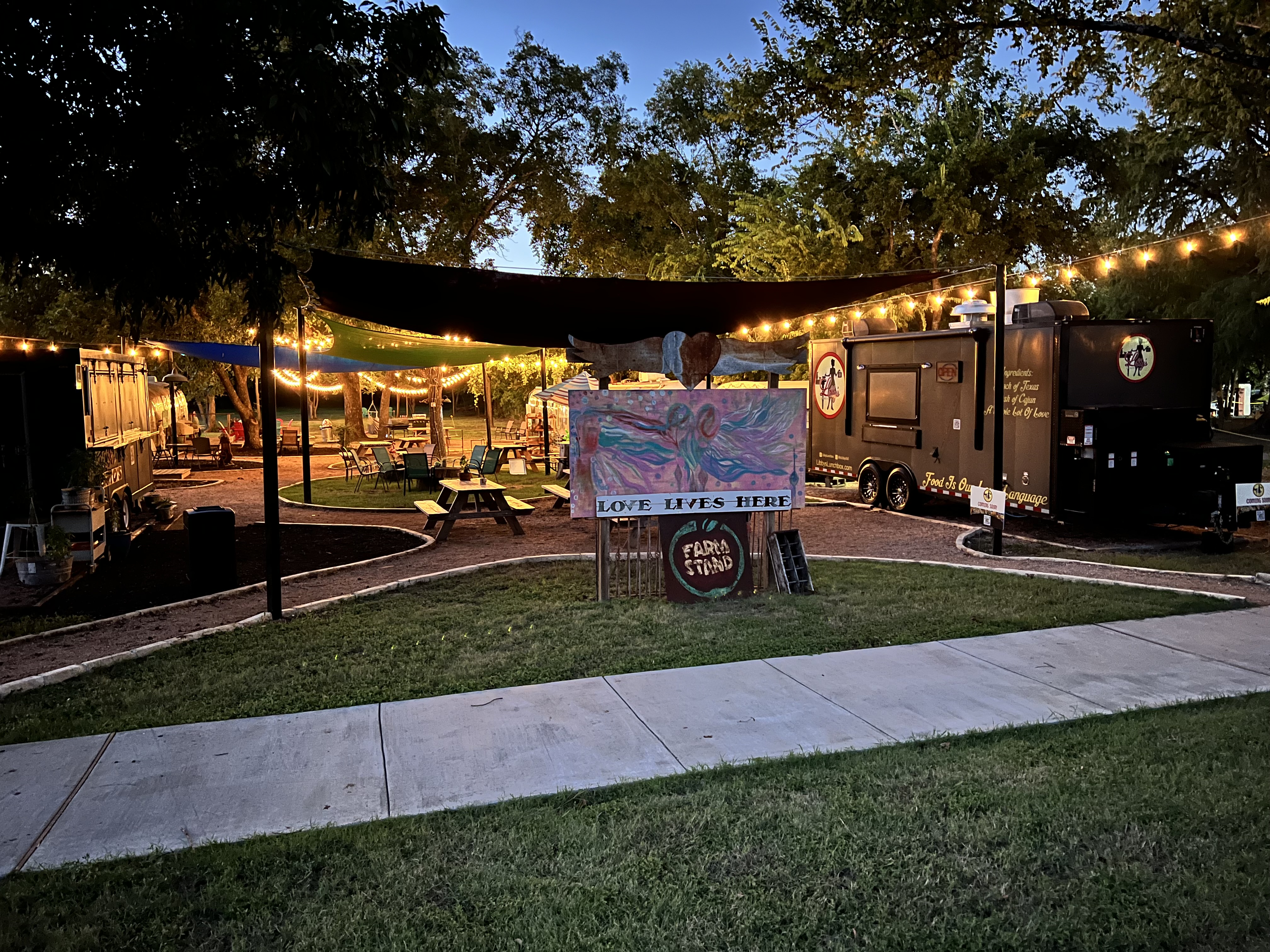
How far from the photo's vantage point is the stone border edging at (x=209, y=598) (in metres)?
7.64

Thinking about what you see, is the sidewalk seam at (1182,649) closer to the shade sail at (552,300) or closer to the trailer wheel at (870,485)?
the shade sail at (552,300)

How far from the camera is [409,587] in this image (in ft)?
30.3

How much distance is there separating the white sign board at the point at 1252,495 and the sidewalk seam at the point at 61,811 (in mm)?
10996

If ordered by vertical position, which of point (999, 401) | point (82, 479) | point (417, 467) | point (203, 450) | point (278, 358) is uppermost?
point (278, 358)

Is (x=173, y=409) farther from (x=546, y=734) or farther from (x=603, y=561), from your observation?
(x=546, y=734)

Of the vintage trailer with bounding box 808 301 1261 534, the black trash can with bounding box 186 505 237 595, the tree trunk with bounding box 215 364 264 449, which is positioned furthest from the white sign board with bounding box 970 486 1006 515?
the tree trunk with bounding box 215 364 264 449

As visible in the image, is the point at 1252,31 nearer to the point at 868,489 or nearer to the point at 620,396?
the point at 868,489

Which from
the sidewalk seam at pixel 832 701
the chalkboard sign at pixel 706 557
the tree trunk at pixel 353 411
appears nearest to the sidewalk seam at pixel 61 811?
the sidewalk seam at pixel 832 701

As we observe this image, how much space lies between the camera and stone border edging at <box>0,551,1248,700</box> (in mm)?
6324

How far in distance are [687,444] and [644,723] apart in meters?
3.76

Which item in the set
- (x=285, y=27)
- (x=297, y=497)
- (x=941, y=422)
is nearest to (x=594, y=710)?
(x=285, y=27)

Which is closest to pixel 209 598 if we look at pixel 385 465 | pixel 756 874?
pixel 756 874

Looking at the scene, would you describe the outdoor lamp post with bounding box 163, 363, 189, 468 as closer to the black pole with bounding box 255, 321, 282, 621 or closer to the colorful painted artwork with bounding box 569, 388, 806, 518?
the black pole with bounding box 255, 321, 282, 621

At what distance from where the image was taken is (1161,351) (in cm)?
1167
